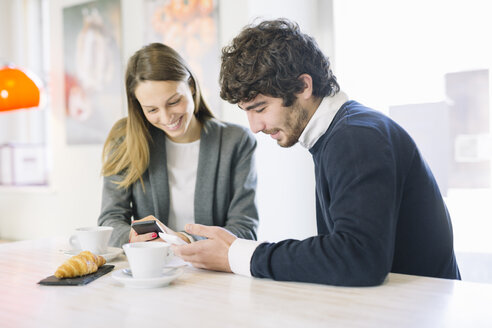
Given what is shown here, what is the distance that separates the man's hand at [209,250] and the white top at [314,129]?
23 mm

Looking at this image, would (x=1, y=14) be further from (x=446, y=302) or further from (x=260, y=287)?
(x=446, y=302)

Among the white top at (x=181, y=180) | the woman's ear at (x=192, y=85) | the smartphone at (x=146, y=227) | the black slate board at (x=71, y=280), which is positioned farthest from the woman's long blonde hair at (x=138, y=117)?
the black slate board at (x=71, y=280)

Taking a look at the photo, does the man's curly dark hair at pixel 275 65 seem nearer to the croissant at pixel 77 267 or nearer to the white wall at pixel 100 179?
the croissant at pixel 77 267

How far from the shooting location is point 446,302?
0.93m

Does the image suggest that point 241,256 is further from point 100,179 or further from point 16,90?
point 100,179

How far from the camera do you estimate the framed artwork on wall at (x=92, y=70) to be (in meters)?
3.29

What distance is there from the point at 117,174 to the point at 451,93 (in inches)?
64.9

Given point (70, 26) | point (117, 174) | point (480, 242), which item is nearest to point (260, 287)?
point (117, 174)

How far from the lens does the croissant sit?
1154 mm

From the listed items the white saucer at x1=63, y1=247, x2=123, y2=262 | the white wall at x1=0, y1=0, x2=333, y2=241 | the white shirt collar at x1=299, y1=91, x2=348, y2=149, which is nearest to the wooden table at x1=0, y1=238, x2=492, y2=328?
the white saucer at x1=63, y1=247, x2=123, y2=262

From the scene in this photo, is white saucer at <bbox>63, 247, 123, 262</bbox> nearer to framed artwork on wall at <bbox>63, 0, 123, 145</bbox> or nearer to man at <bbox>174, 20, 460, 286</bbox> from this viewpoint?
man at <bbox>174, 20, 460, 286</bbox>

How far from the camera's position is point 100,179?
340 cm

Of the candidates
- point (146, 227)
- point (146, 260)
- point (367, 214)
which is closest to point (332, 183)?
point (367, 214)

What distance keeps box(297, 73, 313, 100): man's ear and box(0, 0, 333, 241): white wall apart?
130 cm
